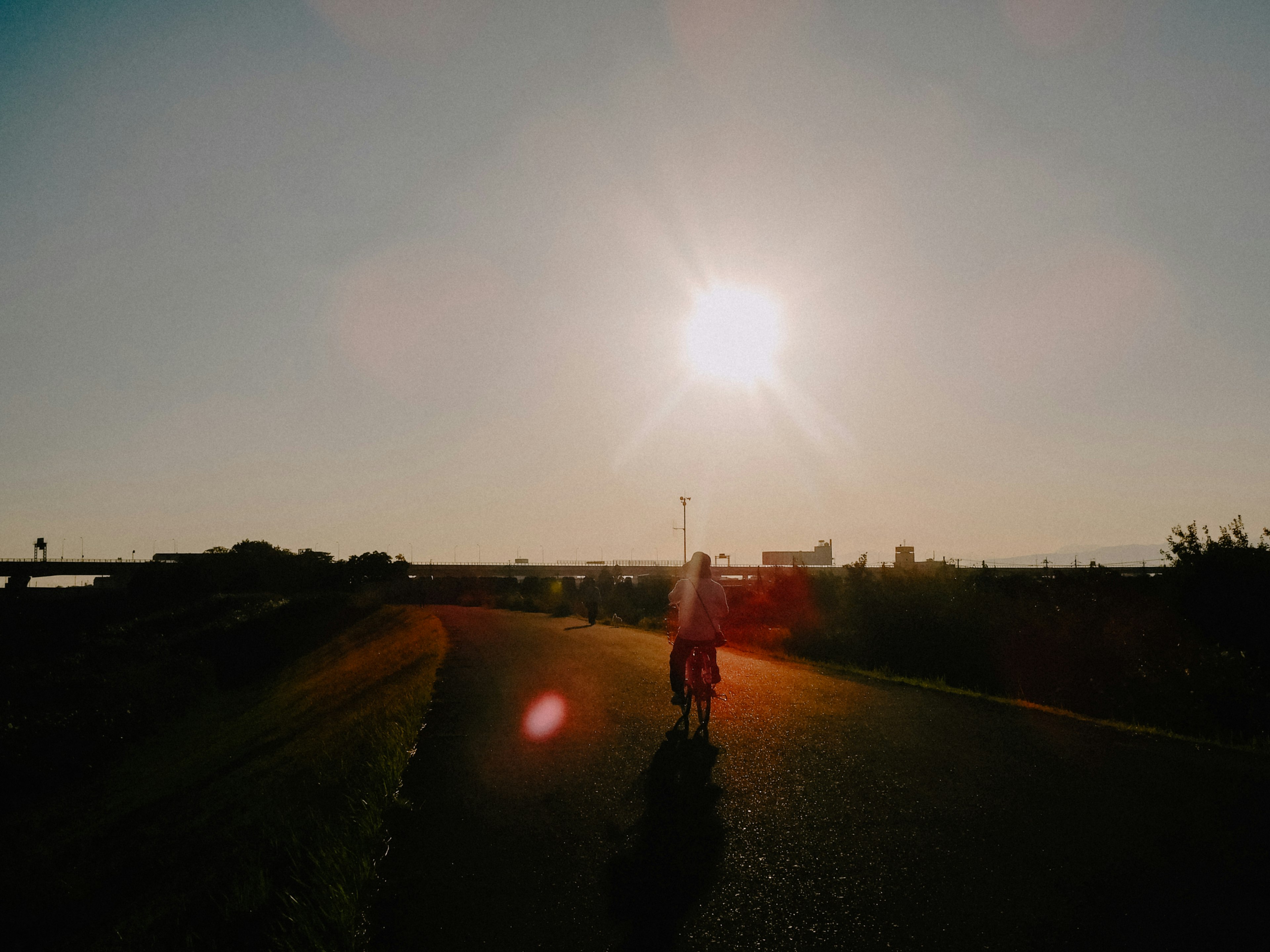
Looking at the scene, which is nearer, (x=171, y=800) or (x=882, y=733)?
(x=882, y=733)

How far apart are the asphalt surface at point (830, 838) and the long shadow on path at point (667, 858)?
2cm

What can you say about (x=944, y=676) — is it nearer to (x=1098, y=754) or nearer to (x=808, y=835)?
(x=1098, y=754)

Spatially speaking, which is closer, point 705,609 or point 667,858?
point 667,858

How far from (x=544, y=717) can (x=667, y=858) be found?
580 centimetres

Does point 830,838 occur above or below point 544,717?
below

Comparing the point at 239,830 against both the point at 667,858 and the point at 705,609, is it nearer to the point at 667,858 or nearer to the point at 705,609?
the point at 705,609

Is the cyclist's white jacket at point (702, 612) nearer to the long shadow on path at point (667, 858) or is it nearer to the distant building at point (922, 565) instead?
the long shadow on path at point (667, 858)

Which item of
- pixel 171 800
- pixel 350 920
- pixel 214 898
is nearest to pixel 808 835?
pixel 350 920

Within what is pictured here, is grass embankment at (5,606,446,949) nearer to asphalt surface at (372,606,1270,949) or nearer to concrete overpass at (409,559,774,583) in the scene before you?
asphalt surface at (372,606,1270,949)

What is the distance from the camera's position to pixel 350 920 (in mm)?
4973

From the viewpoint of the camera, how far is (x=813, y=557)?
155 metres

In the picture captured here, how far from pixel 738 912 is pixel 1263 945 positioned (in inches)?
114

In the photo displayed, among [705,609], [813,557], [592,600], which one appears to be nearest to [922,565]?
[592,600]

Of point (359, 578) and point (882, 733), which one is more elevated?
point (359, 578)
